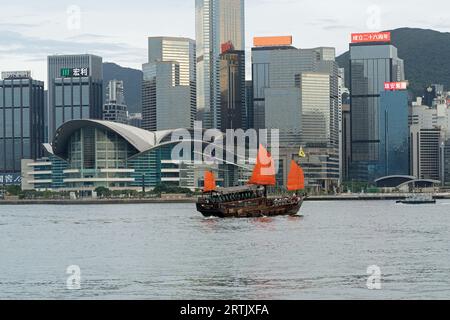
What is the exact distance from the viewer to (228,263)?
49.7 metres

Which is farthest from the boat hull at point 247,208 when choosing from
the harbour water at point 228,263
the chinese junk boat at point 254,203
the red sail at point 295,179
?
the harbour water at point 228,263

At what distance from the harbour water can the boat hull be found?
21815 mm

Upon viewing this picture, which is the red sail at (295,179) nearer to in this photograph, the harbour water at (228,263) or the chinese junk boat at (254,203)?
the chinese junk boat at (254,203)

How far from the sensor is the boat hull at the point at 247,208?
10538 cm

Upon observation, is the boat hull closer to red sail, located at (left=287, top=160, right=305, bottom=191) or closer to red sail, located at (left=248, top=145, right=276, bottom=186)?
red sail, located at (left=248, top=145, right=276, bottom=186)

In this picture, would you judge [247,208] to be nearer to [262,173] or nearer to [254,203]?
[254,203]

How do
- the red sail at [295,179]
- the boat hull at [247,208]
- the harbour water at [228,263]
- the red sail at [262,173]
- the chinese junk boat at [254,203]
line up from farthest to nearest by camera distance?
the red sail at [295,179] → the red sail at [262,173] → the chinese junk boat at [254,203] → the boat hull at [247,208] → the harbour water at [228,263]

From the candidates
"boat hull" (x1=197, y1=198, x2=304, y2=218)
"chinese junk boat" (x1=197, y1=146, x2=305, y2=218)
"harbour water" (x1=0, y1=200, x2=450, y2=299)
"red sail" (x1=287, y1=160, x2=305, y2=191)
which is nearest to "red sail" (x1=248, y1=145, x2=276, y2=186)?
"chinese junk boat" (x1=197, y1=146, x2=305, y2=218)

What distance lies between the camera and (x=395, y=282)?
40656 millimetres

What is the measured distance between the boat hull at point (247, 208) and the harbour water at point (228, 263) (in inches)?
859

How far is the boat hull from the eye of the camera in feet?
346
